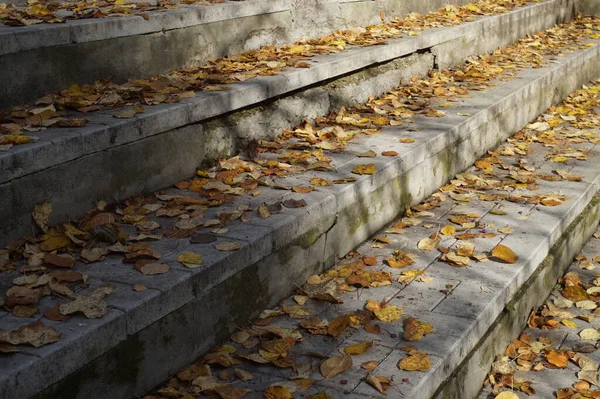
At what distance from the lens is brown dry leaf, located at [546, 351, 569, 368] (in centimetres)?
358

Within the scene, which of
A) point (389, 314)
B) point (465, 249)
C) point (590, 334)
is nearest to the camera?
point (389, 314)

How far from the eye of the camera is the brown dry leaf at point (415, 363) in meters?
2.97

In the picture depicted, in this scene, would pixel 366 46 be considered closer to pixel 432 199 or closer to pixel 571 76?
pixel 432 199

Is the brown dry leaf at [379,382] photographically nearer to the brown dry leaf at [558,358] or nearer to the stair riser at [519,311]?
the stair riser at [519,311]

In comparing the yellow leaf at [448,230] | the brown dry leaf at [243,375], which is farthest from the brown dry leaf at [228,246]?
the yellow leaf at [448,230]

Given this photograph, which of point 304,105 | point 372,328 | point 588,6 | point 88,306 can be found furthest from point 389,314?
point 588,6

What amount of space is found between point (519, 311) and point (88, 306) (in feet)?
6.77

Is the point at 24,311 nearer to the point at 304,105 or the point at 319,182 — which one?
the point at 319,182

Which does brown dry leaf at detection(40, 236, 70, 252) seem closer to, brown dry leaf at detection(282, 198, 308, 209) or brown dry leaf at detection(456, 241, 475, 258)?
brown dry leaf at detection(282, 198, 308, 209)

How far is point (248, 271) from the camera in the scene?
10.7 feet

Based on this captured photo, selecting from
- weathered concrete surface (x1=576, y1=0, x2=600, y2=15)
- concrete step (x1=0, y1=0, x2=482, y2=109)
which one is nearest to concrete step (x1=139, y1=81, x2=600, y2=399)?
concrete step (x1=0, y1=0, x2=482, y2=109)

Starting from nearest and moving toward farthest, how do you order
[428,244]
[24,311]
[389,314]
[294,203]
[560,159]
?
[24,311] < [389,314] < [294,203] < [428,244] < [560,159]

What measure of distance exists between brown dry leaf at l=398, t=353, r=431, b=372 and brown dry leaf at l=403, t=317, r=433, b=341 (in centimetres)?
15

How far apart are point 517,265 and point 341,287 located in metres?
0.85
